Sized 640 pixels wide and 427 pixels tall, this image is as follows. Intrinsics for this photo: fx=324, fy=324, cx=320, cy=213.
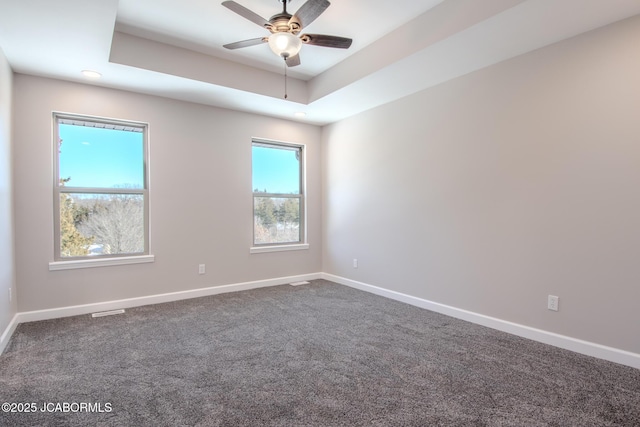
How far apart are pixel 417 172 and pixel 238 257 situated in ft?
8.58

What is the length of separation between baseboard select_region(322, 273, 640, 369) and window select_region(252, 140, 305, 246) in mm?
1790

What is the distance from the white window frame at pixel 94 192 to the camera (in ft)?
11.1

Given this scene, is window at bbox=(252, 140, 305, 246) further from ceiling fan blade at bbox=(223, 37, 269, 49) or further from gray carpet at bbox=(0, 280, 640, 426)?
ceiling fan blade at bbox=(223, 37, 269, 49)

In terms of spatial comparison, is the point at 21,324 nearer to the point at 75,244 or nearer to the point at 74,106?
the point at 75,244

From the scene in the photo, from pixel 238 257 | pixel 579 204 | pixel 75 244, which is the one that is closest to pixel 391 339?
pixel 579 204

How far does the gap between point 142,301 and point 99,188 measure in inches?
54.1

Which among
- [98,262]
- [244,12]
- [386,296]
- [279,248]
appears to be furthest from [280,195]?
[244,12]

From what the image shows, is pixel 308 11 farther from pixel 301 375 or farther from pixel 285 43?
pixel 301 375

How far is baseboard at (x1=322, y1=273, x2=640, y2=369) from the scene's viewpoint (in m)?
2.34

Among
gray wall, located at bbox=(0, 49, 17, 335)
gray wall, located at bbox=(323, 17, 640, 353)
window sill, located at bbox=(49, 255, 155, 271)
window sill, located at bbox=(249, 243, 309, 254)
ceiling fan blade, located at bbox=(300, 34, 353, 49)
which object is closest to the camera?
gray wall, located at bbox=(323, 17, 640, 353)

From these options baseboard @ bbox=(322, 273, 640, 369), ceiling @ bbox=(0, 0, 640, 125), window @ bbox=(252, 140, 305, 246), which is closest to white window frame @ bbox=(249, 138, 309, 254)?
window @ bbox=(252, 140, 305, 246)

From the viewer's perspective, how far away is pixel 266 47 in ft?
10.8

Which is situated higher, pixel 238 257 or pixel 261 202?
Result: pixel 261 202

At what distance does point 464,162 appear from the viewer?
3.31m
